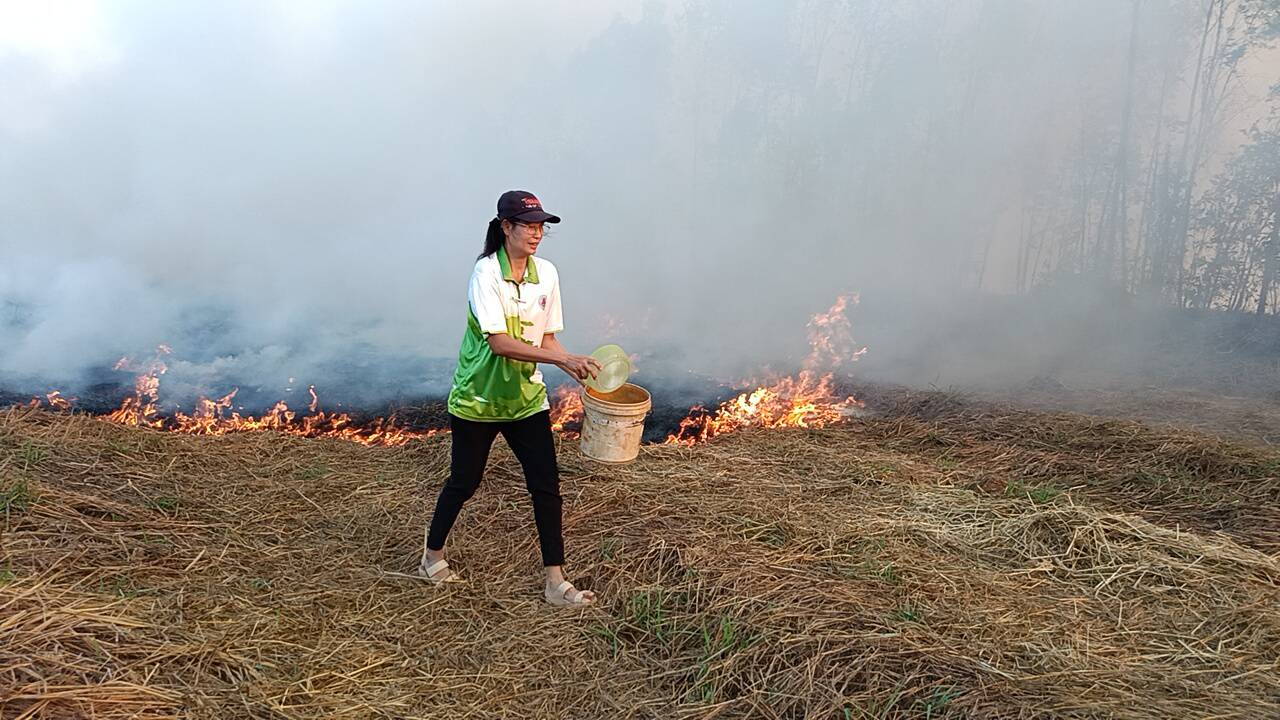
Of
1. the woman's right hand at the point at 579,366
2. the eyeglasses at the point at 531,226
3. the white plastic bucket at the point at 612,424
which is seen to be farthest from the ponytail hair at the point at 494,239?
the white plastic bucket at the point at 612,424

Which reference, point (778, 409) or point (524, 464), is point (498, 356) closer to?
point (524, 464)

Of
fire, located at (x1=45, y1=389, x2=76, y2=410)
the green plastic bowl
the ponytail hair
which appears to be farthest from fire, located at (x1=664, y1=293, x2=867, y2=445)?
fire, located at (x1=45, y1=389, x2=76, y2=410)

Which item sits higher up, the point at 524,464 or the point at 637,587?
the point at 524,464

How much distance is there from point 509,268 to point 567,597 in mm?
1485

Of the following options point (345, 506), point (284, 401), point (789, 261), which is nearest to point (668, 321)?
point (789, 261)

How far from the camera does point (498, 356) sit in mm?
2977

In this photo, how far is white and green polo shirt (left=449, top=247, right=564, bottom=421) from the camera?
294cm

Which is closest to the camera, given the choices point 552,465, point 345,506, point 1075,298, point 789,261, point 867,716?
point 867,716

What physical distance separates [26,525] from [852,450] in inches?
193

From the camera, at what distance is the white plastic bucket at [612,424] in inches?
166

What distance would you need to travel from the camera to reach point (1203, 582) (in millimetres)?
3381

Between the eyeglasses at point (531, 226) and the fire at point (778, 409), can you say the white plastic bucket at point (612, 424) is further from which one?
the eyeglasses at point (531, 226)

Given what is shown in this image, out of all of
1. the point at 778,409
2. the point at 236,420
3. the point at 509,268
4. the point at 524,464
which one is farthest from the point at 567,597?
the point at 778,409

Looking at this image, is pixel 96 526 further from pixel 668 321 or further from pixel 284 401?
pixel 668 321
